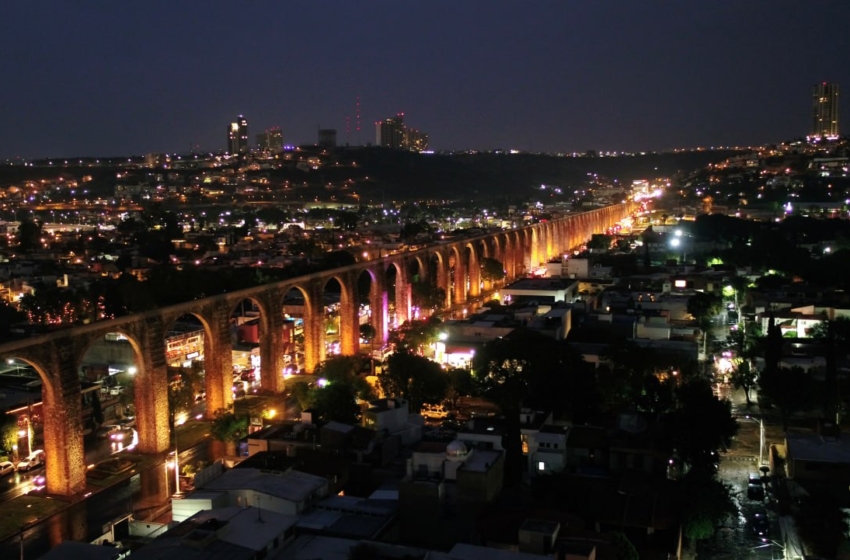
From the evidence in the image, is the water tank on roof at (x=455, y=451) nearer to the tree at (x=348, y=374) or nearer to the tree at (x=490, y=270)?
the tree at (x=348, y=374)

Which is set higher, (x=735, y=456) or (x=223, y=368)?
(x=223, y=368)

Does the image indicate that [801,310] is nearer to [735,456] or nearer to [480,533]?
[735,456]

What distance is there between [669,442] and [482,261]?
20.7 metres

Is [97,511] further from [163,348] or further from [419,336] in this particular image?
[419,336]

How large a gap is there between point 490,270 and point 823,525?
74.2 ft

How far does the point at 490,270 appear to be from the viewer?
102 feet

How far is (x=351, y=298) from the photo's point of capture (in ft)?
63.0

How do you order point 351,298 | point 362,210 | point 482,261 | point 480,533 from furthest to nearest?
point 362,210 < point 482,261 < point 351,298 < point 480,533

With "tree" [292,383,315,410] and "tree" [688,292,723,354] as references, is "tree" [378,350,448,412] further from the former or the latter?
"tree" [688,292,723,354]

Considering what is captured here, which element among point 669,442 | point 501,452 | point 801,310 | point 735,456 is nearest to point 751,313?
point 801,310

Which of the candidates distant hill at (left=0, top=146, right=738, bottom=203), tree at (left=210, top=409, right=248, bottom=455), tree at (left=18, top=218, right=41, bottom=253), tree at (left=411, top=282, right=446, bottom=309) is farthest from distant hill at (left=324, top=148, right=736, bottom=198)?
tree at (left=210, top=409, right=248, bottom=455)

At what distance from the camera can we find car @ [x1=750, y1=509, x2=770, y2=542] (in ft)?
30.8

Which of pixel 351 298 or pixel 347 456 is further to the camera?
pixel 351 298

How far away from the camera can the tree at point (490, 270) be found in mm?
31031
